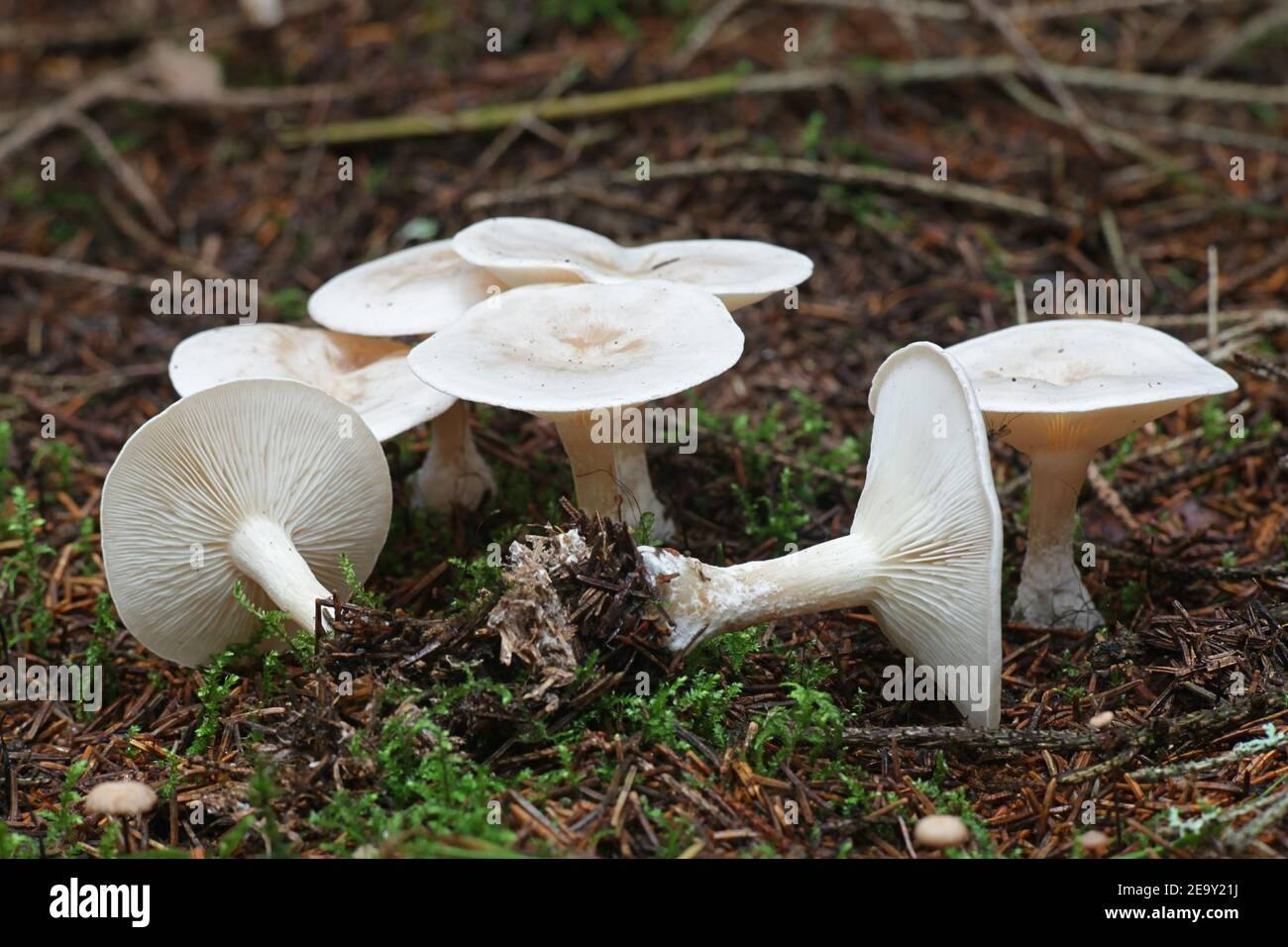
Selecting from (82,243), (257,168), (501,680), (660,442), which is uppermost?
(257,168)

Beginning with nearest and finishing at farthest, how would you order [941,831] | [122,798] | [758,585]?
1. [941,831]
2. [122,798]
3. [758,585]

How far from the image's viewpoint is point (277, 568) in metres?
3.07

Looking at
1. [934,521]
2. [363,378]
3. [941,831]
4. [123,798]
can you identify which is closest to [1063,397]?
[934,521]

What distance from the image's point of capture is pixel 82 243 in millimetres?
5883

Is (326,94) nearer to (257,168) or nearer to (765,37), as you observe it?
(257,168)

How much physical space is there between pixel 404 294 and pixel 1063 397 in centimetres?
203

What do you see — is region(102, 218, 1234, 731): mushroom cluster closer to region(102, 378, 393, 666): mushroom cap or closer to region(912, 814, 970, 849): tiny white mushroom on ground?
region(102, 378, 393, 666): mushroom cap

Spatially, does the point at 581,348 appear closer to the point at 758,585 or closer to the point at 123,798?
the point at 758,585

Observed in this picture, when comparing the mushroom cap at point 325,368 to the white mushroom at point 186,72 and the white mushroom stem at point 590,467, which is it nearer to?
the white mushroom stem at point 590,467

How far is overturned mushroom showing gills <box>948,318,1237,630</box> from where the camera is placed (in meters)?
2.88

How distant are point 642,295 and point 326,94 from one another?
3.93 metres

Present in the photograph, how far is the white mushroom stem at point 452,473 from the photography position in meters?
3.84

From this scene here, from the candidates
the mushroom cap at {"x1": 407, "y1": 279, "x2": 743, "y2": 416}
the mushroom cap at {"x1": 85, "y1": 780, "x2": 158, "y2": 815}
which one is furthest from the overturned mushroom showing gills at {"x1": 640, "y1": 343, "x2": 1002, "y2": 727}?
the mushroom cap at {"x1": 85, "y1": 780, "x2": 158, "y2": 815}

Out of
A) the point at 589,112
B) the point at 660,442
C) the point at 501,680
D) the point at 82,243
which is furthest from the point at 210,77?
the point at 501,680
